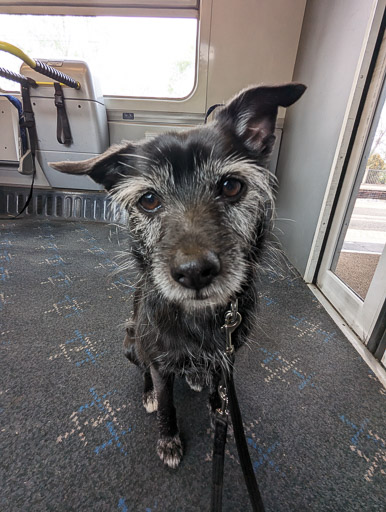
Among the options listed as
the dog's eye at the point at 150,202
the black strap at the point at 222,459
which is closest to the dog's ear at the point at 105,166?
the dog's eye at the point at 150,202

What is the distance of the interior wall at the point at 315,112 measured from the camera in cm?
180

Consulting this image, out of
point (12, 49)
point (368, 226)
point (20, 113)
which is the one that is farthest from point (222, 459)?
point (20, 113)

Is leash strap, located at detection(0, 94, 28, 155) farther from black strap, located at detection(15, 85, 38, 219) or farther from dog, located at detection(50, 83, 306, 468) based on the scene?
dog, located at detection(50, 83, 306, 468)

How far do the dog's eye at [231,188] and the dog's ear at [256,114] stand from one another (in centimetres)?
19

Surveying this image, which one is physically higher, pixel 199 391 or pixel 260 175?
pixel 260 175

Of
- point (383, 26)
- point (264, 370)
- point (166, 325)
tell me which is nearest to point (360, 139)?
point (383, 26)

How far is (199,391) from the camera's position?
1211 mm

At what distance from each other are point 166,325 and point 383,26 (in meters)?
2.22

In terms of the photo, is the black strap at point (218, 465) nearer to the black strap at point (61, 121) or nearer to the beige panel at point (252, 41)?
the black strap at point (61, 121)

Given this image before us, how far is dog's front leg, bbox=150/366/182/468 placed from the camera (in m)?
0.91

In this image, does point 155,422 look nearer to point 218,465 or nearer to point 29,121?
point 218,465

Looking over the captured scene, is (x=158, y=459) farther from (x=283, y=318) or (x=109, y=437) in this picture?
(x=283, y=318)

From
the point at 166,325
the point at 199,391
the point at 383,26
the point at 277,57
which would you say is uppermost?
the point at 277,57

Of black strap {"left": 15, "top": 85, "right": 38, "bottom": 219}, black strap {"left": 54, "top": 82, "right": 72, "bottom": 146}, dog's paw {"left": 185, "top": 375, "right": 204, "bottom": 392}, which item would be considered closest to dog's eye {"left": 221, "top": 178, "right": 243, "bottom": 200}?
dog's paw {"left": 185, "top": 375, "right": 204, "bottom": 392}
